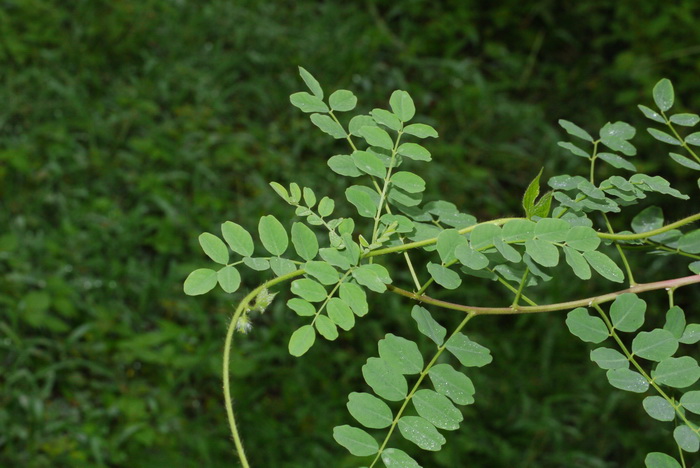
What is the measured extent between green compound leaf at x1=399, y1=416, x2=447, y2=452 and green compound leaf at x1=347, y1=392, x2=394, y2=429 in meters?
0.02

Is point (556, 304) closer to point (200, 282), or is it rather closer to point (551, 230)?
point (551, 230)

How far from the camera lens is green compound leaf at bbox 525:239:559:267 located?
70cm

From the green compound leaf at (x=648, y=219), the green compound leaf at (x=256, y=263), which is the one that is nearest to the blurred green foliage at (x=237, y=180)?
the green compound leaf at (x=648, y=219)

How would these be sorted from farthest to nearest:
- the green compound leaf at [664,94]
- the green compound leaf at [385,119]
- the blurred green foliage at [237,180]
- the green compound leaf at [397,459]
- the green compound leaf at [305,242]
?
the blurred green foliage at [237,180]
the green compound leaf at [664,94]
the green compound leaf at [385,119]
the green compound leaf at [305,242]
the green compound leaf at [397,459]

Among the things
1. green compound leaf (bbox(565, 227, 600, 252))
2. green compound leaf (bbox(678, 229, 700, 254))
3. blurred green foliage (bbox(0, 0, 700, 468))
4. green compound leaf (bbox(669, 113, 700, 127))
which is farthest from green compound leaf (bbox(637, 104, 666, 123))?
blurred green foliage (bbox(0, 0, 700, 468))

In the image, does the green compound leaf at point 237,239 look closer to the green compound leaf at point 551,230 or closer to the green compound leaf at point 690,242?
the green compound leaf at point 551,230

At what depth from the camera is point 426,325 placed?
29.5 inches

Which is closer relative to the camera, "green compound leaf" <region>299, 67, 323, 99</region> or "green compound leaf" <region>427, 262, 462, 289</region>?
"green compound leaf" <region>427, 262, 462, 289</region>

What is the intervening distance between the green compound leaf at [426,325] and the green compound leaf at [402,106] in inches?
9.7

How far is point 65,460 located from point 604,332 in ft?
7.21

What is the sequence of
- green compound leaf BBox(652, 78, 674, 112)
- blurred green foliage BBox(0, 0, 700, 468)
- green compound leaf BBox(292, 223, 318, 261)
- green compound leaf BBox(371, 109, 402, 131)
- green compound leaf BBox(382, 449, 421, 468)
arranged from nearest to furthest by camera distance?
green compound leaf BBox(382, 449, 421, 468) → green compound leaf BBox(292, 223, 318, 261) → green compound leaf BBox(371, 109, 402, 131) → green compound leaf BBox(652, 78, 674, 112) → blurred green foliage BBox(0, 0, 700, 468)

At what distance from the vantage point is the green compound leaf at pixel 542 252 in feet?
2.28

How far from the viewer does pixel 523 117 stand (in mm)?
4184

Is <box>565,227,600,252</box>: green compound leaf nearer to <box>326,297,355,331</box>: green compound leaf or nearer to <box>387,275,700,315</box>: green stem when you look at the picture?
<box>387,275,700,315</box>: green stem
